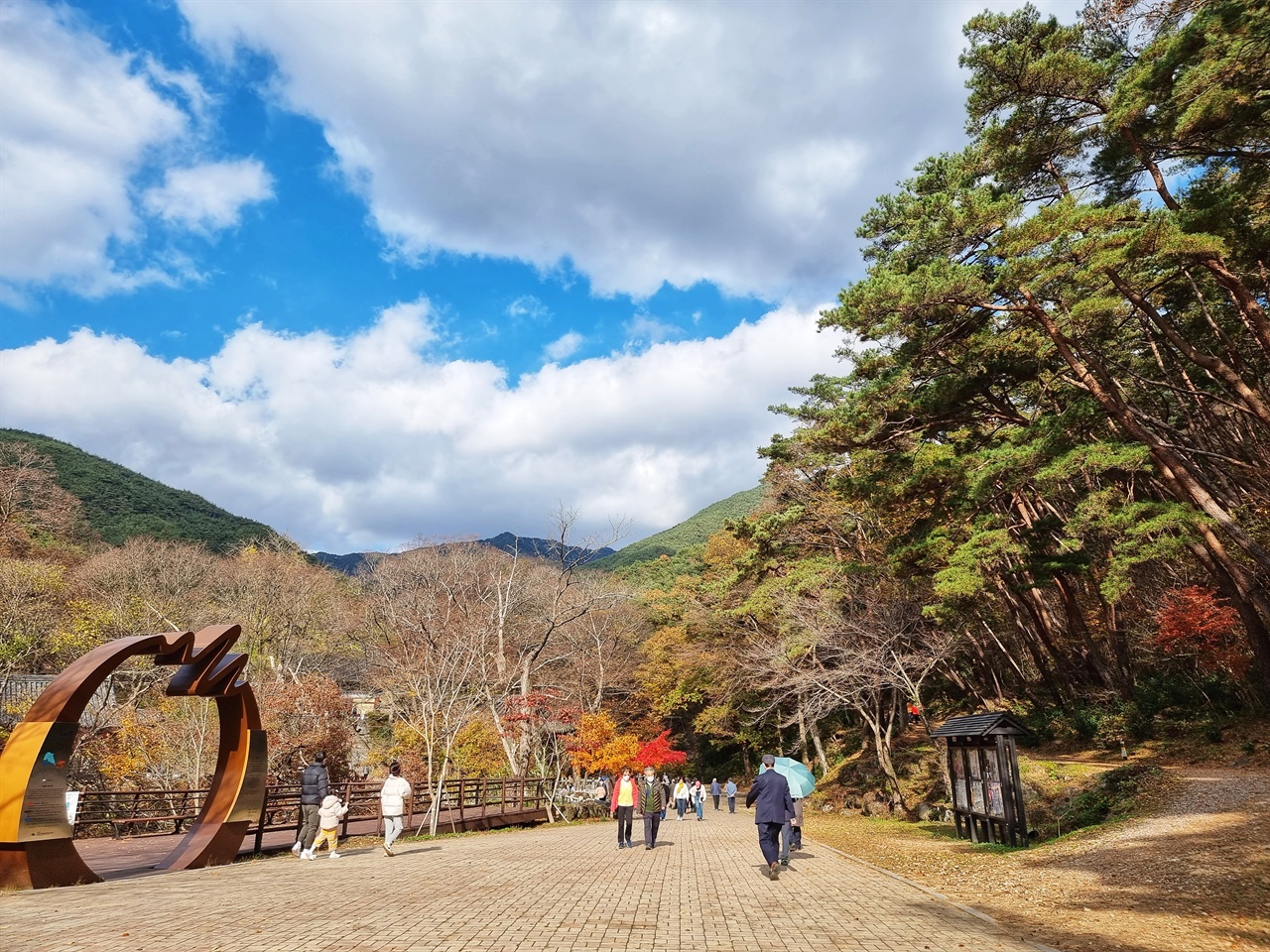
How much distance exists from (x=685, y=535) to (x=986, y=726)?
6760 centimetres

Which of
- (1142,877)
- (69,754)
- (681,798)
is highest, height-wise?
(69,754)

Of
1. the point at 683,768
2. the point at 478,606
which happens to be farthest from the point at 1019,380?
the point at 683,768

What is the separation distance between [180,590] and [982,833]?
32423 mm

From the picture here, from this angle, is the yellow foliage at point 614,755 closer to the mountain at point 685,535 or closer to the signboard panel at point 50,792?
the signboard panel at point 50,792

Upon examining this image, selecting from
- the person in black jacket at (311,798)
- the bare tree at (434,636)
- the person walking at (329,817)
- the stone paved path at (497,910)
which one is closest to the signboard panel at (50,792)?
the stone paved path at (497,910)

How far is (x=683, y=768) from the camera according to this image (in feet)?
127

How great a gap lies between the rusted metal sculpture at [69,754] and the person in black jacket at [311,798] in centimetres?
86

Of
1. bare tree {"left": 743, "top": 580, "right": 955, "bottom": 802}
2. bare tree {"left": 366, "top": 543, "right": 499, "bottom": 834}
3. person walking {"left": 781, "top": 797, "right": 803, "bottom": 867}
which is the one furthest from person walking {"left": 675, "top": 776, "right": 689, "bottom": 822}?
person walking {"left": 781, "top": 797, "right": 803, "bottom": 867}

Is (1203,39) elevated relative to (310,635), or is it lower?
elevated

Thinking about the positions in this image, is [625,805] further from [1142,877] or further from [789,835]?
[1142,877]

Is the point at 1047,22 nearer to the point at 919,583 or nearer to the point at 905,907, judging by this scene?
the point at 919,583

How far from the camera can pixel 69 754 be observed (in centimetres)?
830

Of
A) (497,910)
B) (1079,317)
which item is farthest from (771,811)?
(1079,317)

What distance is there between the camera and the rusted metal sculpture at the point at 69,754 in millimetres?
7787
